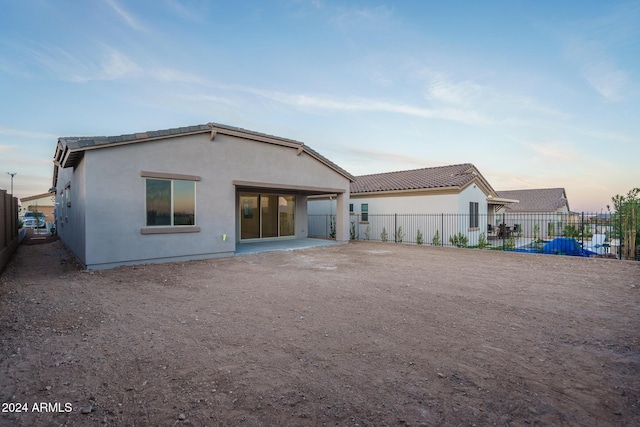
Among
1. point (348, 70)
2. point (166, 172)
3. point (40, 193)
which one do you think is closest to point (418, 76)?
point (348, 70)

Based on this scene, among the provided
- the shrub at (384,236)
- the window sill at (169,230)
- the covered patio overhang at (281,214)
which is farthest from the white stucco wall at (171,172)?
the shrub at (384,236)

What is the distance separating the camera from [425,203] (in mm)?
18844

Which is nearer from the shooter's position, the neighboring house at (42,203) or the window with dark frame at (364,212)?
the window with dark frame at (364,212)

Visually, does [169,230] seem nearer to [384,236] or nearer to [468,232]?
[384,236]

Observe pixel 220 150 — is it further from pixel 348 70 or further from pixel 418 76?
pixel 418 76

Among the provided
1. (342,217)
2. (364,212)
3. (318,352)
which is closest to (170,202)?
(318,352)

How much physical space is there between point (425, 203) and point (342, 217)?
547 cm

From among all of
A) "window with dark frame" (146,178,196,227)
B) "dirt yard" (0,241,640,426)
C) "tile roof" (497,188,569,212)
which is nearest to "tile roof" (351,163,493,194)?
"window with dark frame" (146,178,196,227)

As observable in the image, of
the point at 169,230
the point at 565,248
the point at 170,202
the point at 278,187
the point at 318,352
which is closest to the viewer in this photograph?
the point at 318,352

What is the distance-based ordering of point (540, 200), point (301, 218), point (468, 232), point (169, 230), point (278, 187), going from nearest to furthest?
point (169, 230), point (278, 187), point (468, 232), point (301, 218), point (540, 200)

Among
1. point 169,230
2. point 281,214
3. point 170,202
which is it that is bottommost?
point 169,230

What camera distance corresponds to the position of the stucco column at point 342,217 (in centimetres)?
1706

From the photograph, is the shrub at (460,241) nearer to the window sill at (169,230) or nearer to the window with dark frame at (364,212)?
the window with dark frame at (364,212)

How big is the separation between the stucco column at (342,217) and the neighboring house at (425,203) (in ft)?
11.7
